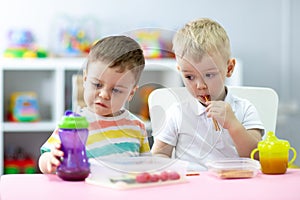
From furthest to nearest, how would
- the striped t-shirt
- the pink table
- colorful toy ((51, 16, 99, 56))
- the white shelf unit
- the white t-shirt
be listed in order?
1. colorful toy ((51, 16, 99, 56))
2. the white shelf unit
3. the white t-shirt
4. the striped t-shirt
5. the pink table

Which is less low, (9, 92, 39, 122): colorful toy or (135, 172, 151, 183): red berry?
(135, 172, 151, 183): red berry

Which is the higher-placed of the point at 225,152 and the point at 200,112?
the point at 200,112

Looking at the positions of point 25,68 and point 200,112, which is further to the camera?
point 25,68

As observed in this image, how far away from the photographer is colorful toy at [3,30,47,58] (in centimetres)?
316

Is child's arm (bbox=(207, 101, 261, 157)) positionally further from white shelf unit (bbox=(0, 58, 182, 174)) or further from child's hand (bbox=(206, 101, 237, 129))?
white shelf unit (bbox=(0, 58, 182, 174))

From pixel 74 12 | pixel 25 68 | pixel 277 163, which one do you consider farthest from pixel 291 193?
pixel 74 12

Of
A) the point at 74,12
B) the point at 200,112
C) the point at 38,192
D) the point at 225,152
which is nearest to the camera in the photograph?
the point at 38,192

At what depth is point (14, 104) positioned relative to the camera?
125 inches

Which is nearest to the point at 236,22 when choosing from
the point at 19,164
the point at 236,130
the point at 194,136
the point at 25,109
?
the point at 25,109

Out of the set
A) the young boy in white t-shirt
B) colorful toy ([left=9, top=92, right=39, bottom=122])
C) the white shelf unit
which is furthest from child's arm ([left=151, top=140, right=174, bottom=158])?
colorful toy ([left=9, top=92, right=39, bottom=122])

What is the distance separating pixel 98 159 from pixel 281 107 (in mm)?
2710

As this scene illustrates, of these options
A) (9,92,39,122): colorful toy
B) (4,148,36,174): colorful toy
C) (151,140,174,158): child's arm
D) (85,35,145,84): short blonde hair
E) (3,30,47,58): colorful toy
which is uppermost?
(85,35,145,84): short blonde hair

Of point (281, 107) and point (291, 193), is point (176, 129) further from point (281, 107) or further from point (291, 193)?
point (281, 107)

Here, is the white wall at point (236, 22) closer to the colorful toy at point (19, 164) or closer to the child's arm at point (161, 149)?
the colorful toy at point (19, 164)
